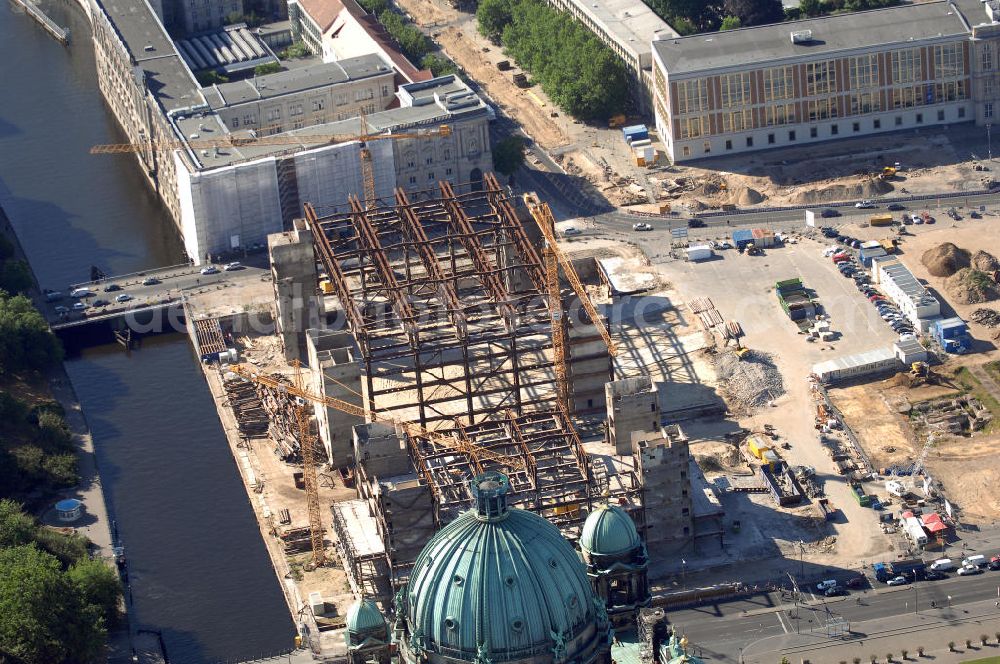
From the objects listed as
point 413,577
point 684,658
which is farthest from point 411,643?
point 684,658

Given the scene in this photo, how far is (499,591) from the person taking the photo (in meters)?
191

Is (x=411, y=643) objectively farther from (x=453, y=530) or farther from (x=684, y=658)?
(x=684, y=658)

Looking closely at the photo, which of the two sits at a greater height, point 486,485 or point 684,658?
point 486,485

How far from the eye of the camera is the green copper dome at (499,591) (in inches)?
7520

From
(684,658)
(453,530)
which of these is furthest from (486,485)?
(684,658)

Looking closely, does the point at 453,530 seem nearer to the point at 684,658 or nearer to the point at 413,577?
the point at 413,577

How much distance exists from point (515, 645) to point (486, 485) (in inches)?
501

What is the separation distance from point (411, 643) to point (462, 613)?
6524mm

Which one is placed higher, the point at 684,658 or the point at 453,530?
the point at 453,530

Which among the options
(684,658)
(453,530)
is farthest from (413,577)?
(684,658)

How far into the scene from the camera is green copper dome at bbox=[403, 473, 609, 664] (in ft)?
627

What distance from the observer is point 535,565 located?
19138cm

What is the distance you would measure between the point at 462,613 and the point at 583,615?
395 inches

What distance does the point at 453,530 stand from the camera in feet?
638
